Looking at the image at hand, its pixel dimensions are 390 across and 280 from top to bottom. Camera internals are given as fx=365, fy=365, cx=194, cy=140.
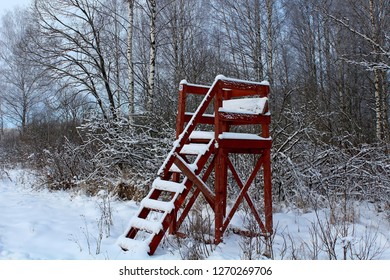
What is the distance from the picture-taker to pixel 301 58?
2028 cm

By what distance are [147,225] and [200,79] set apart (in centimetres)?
904

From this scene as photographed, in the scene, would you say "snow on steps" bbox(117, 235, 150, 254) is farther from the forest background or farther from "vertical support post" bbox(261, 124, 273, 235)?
the forest background

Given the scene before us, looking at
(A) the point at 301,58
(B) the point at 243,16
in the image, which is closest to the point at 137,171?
(B) the point at 243,16

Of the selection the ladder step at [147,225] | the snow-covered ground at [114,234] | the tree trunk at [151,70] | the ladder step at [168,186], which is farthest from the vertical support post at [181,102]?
the tree trunk at [151,70]

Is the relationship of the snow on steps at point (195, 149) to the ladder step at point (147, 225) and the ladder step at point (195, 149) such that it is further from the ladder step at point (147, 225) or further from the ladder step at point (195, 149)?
the ladder step at point (147, 225)

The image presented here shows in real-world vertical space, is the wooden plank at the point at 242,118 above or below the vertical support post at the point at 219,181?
above

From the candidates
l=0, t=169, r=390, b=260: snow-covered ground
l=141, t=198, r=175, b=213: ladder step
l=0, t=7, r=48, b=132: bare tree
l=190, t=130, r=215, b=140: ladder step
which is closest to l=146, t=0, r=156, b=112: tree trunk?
l=0, t=169, r=390, b=260: snow-covered ground

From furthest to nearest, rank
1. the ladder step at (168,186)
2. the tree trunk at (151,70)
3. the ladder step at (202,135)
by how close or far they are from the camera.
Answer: the tree trunk at (151,70) < the ladder step at (202,135) < the ladder step at (168,186)

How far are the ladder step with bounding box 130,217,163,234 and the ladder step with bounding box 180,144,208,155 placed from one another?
3.53ft

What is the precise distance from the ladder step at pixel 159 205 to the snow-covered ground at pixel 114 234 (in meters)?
0.50

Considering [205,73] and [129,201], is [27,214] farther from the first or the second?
[205,73]

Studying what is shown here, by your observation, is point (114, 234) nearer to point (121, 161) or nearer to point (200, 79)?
point (121, 161)

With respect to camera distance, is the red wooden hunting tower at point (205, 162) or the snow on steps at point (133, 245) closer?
the snow on steps at point (133, 245)

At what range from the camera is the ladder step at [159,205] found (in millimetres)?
4324
